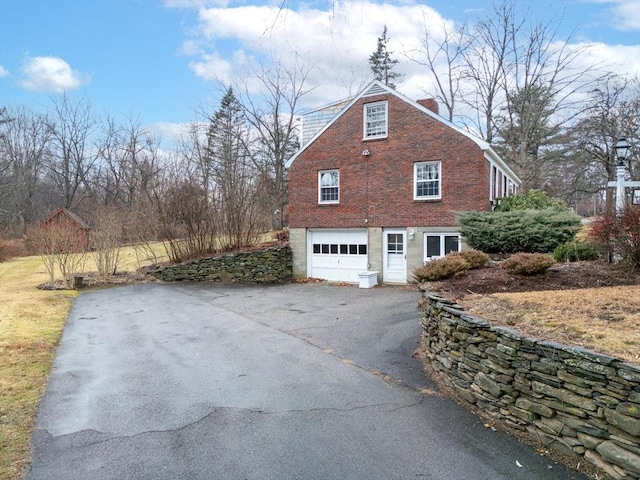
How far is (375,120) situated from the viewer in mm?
16766

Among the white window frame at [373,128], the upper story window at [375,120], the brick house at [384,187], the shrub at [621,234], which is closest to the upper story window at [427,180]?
the brick house at [384,187]

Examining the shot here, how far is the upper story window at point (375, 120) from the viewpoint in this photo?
1658 centimetres

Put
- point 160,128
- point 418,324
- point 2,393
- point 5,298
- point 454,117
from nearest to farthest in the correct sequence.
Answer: point 2,393, point 418,324, point 5,298, point 454,117, point 160,128

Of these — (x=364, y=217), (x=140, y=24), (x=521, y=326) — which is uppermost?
(x=140, y=24)

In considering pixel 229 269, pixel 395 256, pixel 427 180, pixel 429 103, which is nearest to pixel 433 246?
pixel 395 256

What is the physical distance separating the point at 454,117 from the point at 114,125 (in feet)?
95.1

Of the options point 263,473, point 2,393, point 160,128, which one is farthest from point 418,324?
point 160,128

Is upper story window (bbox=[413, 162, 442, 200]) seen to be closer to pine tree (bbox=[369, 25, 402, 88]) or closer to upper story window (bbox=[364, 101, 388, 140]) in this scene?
Answer: upper story window (bbox=[364, 101, 388, 140])

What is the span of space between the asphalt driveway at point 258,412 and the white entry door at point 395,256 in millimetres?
7356

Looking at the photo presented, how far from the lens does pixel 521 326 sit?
4629mm

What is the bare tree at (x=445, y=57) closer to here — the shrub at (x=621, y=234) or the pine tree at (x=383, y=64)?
the pine tree at (x=383, y=64)

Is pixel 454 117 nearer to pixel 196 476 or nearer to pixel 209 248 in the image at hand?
pixel 209 248

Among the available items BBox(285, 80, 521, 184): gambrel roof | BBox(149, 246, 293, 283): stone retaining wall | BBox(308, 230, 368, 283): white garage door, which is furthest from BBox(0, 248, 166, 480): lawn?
BBox(285, 80, 521, 184): gambrel roof

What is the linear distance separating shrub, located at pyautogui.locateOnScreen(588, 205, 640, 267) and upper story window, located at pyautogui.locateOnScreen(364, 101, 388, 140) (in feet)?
33.8
